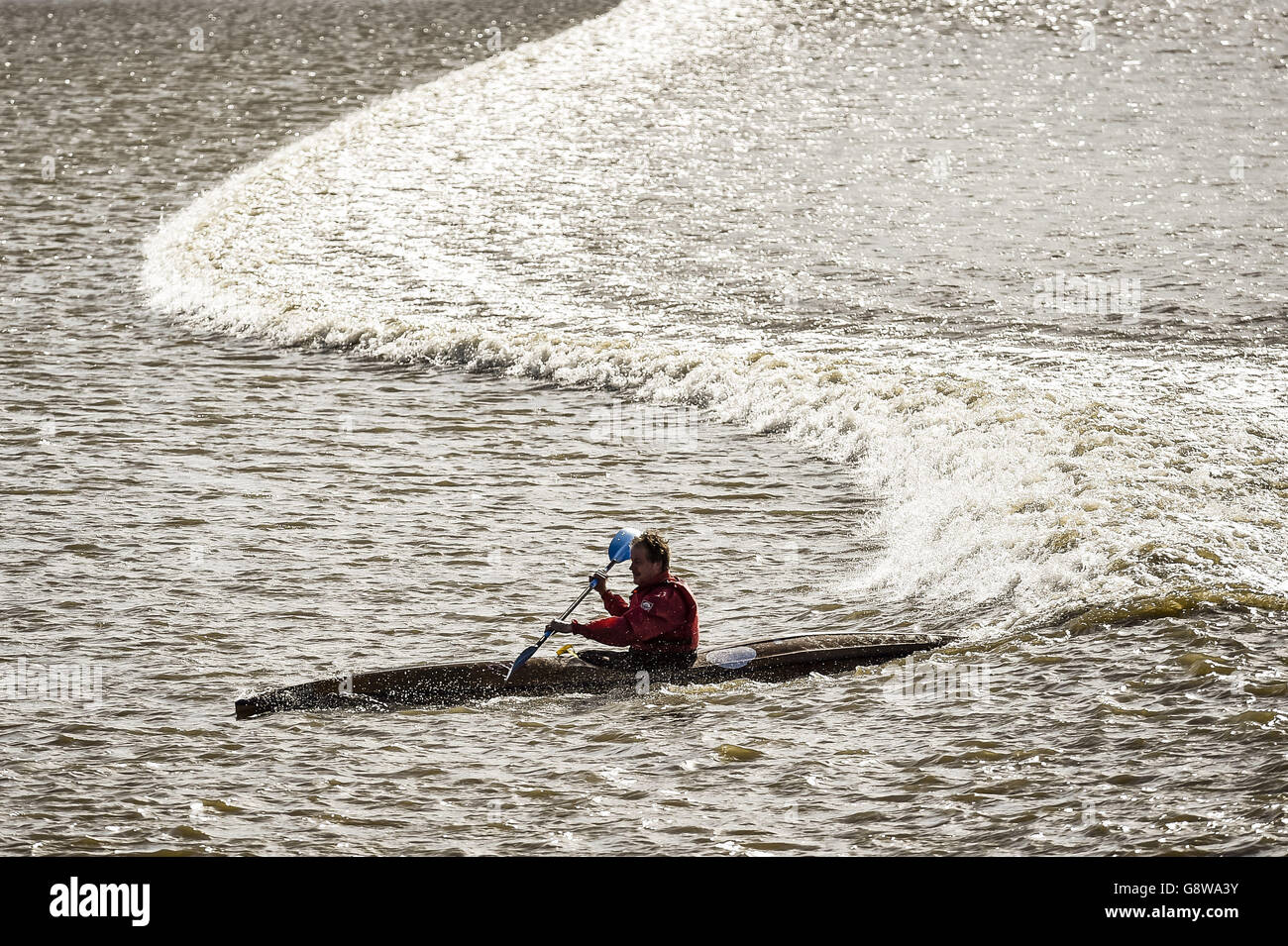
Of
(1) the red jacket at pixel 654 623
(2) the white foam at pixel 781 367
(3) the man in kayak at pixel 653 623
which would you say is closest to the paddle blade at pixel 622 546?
(3) the man in kayak at pixel 653 623

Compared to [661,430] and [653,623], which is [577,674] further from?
[661,430]

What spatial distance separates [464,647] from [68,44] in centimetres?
3265

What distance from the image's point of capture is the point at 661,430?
17328mm

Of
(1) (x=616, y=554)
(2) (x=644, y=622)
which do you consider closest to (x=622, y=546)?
(1) (x=616, y=554)

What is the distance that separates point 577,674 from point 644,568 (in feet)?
2.70

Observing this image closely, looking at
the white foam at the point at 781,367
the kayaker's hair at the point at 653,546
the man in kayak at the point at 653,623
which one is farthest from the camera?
the white foam at the point at 781,367

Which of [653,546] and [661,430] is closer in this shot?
[653,546]

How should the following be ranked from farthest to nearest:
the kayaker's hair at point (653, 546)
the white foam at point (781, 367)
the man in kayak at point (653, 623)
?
the white foam at point (781, 367) < the man in kayak at point (653, 623) < the kayaker's hair at point (653, 546)

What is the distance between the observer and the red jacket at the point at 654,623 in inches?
415

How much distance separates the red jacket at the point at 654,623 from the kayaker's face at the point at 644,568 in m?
0.06

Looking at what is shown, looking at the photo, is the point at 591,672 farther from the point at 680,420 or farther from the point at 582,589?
the point at 680,420

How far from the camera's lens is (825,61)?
35.8 meters

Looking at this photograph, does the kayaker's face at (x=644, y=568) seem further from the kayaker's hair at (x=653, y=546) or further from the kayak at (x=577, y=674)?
the kayak at (x=577, y=674)

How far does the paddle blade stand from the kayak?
0.71 metres
